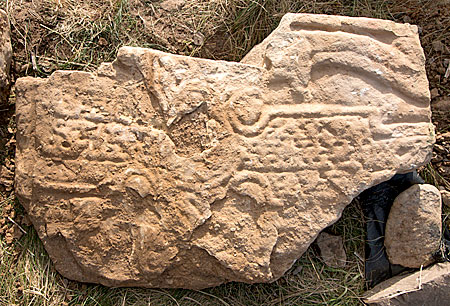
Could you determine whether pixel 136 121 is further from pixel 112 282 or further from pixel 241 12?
pixel 241 12

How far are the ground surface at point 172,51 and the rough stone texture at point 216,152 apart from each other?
1.12 ft

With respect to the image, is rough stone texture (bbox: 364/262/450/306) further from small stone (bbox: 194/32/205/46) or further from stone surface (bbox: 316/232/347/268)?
small stone (bbox: 194/32/205/46)

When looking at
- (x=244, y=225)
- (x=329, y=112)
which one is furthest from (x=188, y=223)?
(x=329, y=112)

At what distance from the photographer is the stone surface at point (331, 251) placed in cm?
254

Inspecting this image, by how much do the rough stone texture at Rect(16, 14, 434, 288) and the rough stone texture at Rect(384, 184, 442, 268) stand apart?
0.88ft

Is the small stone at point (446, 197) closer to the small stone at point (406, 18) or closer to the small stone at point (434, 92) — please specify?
the small stone at point (434, 92)

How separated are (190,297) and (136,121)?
41.7 inches

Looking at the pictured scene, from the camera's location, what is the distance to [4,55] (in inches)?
94.3

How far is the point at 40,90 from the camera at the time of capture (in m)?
2.14

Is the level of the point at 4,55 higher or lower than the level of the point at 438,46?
lower

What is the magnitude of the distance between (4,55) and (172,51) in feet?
3.27

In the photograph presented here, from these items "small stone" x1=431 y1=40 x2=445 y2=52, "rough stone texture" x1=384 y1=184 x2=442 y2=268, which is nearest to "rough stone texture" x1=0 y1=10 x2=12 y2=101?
"rough stone texture" x1=384 y1=184 x2=442 y2=268

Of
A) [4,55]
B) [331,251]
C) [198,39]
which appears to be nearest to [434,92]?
[331,251]

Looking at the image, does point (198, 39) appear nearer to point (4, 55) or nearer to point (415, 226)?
point (4, 55)
